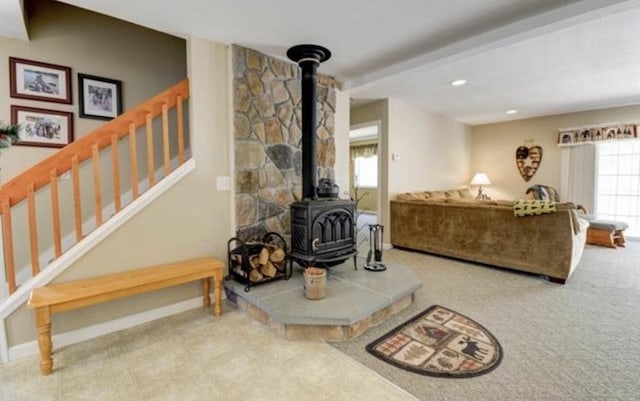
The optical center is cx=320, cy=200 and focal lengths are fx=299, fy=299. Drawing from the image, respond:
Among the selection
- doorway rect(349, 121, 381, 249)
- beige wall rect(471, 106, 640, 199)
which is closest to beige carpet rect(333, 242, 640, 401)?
beige wall rect(471, 106, 640, 199)

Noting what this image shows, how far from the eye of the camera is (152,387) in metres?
1.67

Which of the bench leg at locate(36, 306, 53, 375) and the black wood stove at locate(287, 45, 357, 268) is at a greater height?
the black wood stove at locate(287, 45, 357, 268)

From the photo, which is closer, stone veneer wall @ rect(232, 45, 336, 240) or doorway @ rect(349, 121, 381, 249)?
stone veneer wall @ rect(232, 45, 336, 240)

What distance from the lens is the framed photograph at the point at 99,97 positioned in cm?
299

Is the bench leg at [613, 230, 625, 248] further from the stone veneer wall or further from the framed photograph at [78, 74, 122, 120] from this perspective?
the framed photograph at [78, 74, 122, 120]

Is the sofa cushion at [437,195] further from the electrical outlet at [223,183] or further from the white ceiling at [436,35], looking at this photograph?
the electrical outlet at [223,183]

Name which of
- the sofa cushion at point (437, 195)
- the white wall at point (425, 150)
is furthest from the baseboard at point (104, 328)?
the sofa cushion at point (437, 195)

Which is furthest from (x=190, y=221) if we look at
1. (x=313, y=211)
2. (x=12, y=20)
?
(x=12, y=20)

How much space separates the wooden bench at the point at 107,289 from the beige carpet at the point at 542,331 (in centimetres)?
124

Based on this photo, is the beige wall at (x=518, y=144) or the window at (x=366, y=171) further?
the window at (x=366, y=171)

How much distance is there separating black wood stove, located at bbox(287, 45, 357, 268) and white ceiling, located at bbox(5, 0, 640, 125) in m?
→ 0.20

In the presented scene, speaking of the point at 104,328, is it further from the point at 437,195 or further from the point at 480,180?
the point at 480,180

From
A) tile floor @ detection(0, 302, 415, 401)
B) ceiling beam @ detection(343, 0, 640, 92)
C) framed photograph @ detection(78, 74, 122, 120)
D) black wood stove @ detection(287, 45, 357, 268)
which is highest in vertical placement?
ceiling beam @ detection(343, 0, 640, 92)

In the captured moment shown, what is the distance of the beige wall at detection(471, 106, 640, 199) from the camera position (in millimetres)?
5422
